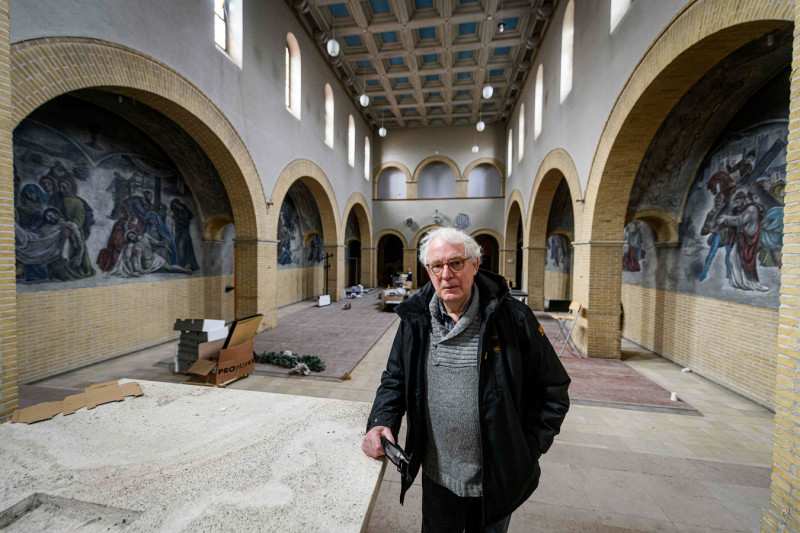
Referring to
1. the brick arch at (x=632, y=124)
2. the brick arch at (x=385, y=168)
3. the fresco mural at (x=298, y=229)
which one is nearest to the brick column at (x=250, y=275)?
the fresco mural at (x=298, y=229)

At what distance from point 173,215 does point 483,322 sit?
8115 millimetres

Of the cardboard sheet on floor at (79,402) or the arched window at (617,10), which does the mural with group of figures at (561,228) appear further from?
the cardboard sheet on floor at (79,402)

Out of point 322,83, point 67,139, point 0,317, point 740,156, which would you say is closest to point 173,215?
point 67,139

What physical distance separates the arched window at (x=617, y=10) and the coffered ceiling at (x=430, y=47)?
445cm

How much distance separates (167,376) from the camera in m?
5.07

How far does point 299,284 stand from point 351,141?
7.10 metres

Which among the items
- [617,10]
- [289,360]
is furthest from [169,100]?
[617,10]

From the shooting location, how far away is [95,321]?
218 inches

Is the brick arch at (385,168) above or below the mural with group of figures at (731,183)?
above

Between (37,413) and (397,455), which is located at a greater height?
(397,455)

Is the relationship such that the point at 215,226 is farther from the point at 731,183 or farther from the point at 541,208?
the point at 731,183

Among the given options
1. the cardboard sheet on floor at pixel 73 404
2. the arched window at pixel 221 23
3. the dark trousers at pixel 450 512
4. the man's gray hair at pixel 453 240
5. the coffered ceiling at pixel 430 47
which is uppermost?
the coffered ceiling at pixel 430 47

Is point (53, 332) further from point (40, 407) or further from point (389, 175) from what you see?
point (389, 175)

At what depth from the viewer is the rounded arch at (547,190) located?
6.97 m
